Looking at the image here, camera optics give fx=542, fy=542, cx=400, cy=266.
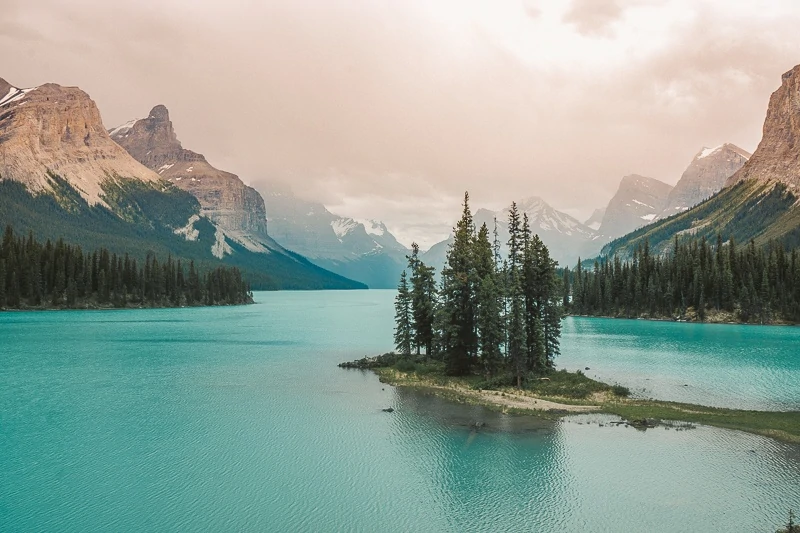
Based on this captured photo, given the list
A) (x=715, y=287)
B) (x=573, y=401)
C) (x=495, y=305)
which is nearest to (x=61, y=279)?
(x=495, y=305)

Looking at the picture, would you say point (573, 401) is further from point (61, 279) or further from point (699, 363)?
point (61, 279)

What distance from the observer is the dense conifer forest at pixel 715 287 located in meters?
152

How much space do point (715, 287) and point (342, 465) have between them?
161m

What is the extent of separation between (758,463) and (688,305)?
15229cm

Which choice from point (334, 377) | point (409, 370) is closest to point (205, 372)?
point (334, 377)

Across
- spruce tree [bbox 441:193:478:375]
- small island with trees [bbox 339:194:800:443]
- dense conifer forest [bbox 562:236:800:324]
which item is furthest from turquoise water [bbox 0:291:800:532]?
dense conifer forest [bbox 562:236:800:324]

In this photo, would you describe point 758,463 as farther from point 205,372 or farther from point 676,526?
point 205,372

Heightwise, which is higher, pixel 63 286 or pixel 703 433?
pixel 63 286

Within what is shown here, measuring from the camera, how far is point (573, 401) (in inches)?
1906

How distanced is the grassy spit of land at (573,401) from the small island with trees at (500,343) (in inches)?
3.6

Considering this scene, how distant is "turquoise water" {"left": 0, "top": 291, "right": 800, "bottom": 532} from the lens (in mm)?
25141

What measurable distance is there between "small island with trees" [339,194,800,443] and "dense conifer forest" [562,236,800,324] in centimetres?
11938

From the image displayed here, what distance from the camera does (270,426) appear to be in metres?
40.6

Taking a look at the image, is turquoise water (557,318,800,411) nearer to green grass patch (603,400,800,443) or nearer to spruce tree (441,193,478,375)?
green grass patch (603,400,800,443)
